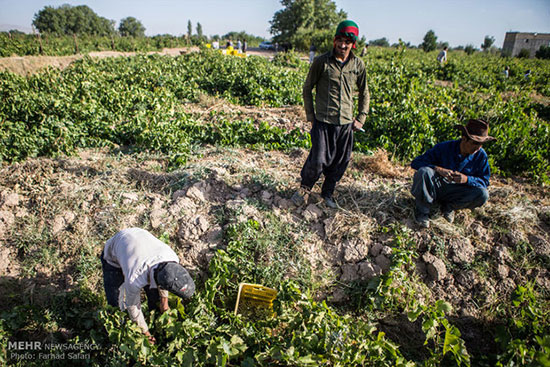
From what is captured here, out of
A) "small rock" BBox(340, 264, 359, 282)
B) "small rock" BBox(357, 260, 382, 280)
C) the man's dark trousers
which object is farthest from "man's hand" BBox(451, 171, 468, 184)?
the man's dark trousers

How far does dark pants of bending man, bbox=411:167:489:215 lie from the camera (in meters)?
2.94

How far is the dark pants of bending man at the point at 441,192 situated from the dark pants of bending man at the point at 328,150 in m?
0.76

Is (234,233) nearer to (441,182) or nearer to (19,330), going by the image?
(19,330)

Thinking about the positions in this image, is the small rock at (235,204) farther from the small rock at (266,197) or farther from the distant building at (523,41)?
the distant building at (523,41)

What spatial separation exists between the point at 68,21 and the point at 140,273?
6595cm

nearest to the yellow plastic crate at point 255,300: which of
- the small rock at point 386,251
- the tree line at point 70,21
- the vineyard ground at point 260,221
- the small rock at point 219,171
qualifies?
the vineyard ground at point 260,221

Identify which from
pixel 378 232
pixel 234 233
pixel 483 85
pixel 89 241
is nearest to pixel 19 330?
pixel 89 241

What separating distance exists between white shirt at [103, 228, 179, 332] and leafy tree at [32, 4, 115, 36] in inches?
2308

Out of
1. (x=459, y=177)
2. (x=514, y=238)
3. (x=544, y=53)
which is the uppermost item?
(x=544, y=53)

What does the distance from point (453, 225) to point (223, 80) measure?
7.10 meters

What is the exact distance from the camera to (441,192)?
122 inches

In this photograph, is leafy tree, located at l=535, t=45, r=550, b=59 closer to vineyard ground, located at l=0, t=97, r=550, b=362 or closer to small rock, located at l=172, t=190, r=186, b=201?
vineyard ground, located at l=0, t=97, r=550, b=362

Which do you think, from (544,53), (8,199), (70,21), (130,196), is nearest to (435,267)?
(130,196)

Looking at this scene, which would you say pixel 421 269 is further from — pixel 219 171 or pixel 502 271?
pixel 219 171
